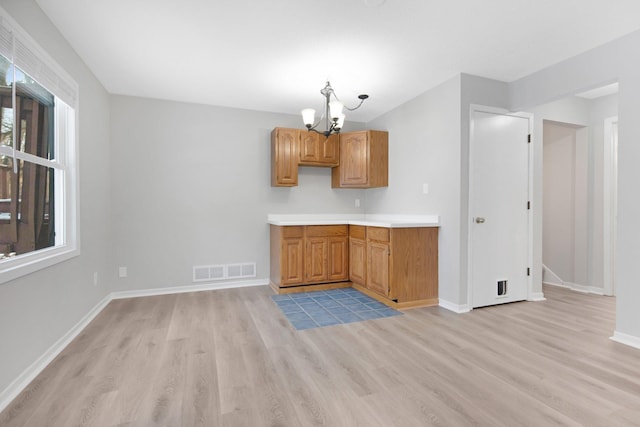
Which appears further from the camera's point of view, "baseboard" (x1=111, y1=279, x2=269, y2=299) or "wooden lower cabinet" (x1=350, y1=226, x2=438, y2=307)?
"baseboard" (x1=111, y1=279, x2=269, y2=299)

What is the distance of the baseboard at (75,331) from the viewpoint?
1.83 meters

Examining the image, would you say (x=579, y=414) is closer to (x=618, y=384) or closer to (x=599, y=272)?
(x=618, y=384)

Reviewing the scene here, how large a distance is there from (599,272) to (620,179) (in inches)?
82.4

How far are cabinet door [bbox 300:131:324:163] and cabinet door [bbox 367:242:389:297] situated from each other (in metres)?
1.53

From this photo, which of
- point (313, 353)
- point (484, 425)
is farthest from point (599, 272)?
point (313, 353)

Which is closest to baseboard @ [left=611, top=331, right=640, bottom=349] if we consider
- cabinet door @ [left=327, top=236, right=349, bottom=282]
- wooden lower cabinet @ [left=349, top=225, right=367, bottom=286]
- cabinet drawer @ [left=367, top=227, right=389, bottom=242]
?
cabinet drawer @ [left=367, top=227, right=389, bottom=242]

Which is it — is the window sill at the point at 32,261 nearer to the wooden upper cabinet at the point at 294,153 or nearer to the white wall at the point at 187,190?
the white wall at the point at 187,190

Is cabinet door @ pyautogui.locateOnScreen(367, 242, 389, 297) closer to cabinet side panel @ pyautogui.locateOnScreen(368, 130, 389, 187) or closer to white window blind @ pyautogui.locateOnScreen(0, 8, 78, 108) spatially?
cabinet side panel @ pyautogui.locateOnScreen(368, 130, 389, 187)

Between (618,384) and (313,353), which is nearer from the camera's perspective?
(618,384)

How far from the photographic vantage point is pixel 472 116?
134 inches

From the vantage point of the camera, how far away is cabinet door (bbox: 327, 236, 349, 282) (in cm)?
436

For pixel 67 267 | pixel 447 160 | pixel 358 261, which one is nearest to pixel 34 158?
pixel 67 267

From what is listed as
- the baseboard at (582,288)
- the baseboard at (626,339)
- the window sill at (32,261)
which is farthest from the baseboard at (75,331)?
the baseboard at (582,288)

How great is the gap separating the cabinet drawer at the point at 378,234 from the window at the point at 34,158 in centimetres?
299
